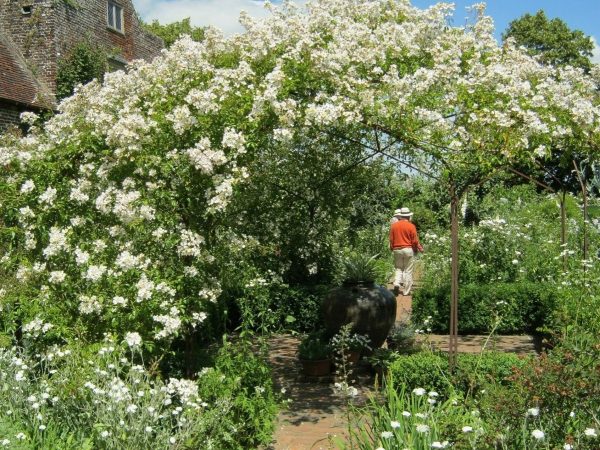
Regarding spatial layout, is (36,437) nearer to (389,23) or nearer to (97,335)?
(97,335)

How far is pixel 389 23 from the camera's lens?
692 cm

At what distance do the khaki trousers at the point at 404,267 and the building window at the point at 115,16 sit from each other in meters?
12.4

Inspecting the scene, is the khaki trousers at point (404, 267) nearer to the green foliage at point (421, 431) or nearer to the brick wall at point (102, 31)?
the green foliage at point (421, 431)

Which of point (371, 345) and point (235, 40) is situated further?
point (371, 345)

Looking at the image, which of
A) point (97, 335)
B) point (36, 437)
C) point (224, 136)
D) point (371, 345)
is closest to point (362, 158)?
point (371, 345)

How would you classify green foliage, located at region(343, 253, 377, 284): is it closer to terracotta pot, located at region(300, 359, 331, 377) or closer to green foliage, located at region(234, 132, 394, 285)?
terracotta pot, located at region(300, 359, 331, 377)

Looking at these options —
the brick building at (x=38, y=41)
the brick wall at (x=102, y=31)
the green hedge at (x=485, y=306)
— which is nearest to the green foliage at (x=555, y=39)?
the brick wall at (x=102, y=31)

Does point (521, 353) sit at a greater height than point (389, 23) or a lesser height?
lesser

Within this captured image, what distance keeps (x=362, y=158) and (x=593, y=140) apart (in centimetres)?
281

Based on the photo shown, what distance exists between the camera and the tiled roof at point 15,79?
1609 centimetres

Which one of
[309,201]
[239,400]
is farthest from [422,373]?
[309,201]

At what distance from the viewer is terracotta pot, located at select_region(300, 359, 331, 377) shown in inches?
297

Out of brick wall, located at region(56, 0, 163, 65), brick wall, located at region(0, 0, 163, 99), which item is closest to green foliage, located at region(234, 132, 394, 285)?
brick wall, located at region(0, 0, 163, 99)

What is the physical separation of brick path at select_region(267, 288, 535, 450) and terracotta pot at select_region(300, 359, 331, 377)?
0.07 meters
